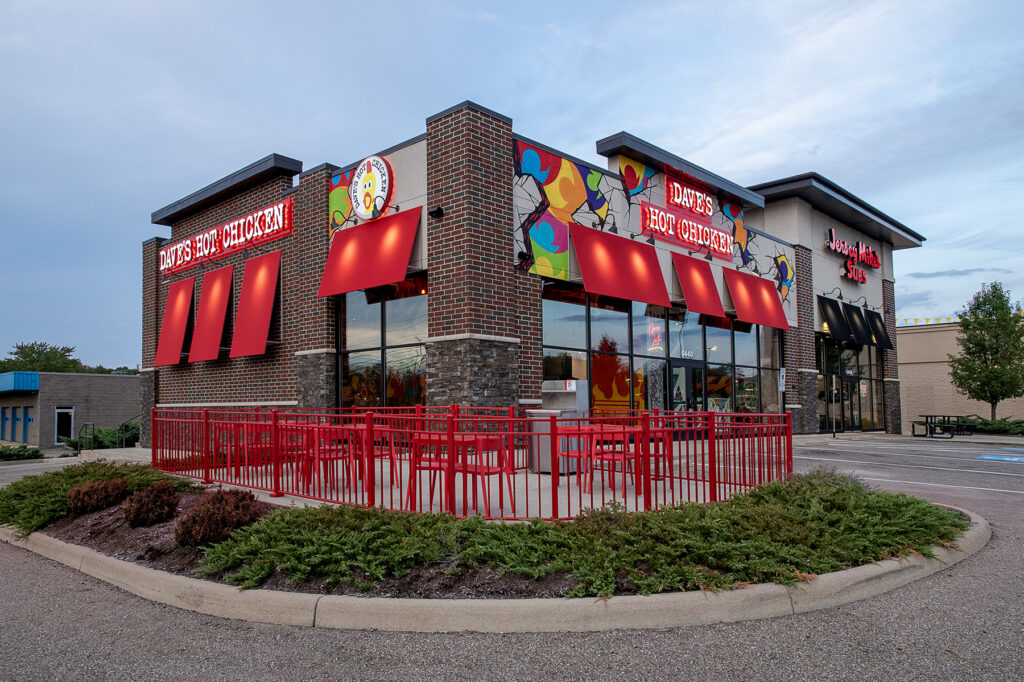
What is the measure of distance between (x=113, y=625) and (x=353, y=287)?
10.8m

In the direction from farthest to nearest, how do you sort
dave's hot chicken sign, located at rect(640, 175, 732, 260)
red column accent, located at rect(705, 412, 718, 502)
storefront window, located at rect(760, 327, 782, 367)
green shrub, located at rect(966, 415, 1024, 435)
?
green shrub, located at rect(966, 415, 1024, 435), storefront window, located at rect(760, 327, 782, 367), dave's hot chicken sign, located at rect(640, 175, 732, 260), red column accent, located at rect(705, 412, 718, 502)

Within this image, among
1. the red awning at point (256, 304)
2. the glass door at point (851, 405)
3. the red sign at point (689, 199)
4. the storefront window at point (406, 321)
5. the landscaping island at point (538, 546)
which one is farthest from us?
the glass door at point (851, 405)

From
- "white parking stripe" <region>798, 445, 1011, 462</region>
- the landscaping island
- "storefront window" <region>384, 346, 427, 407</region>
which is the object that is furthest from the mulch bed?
"white parking stripe" <region>798, 445, 1011, 462</region>

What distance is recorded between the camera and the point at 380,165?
50.7ft

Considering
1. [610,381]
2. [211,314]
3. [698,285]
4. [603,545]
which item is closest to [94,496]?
[603,545]

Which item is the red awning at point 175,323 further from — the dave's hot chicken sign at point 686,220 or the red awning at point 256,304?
the dave's hot chicken sign at point 686,220

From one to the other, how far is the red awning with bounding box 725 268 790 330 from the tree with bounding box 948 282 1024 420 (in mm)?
13553

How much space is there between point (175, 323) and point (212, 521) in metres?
17.7

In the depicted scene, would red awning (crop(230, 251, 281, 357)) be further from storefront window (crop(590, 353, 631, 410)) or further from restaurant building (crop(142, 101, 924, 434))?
storefront window (crop(590, 353, 631, 410))

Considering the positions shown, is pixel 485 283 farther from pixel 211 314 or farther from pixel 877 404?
pixel 877 404

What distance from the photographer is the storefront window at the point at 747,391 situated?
22.1m

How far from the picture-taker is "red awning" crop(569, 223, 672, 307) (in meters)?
15.7

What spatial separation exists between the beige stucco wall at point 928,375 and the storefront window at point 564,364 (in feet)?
99.4

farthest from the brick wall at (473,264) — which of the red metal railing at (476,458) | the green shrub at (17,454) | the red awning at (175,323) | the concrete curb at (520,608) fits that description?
the green shrub at (17,454)
